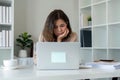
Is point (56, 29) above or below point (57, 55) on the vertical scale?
above

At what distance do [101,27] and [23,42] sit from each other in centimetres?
130

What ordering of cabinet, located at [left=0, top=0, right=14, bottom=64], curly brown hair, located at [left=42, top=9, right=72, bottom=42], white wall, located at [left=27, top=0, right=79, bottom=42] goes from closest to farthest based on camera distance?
curly brown hair, located at [left=42, top=9, right=72, bottom=42], cabinet, located at [left=0, top=0, right=14, bottom=64], white wall, located at [left=27, top=0, right=79, bottom=42]

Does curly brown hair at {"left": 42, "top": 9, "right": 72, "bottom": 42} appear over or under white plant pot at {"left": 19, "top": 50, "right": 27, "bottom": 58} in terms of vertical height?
over

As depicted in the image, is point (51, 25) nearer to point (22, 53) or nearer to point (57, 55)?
point (57, 55)

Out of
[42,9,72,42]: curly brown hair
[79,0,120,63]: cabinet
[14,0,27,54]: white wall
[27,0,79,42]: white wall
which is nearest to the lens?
[42,9,72,42]: curly brown hair

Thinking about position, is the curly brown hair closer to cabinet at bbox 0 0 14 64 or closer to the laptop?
the laptop

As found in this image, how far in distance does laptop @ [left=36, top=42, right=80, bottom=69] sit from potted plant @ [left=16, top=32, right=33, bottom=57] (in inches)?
72.2

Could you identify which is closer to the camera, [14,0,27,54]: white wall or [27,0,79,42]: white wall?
[14,0,27,54]: white wall

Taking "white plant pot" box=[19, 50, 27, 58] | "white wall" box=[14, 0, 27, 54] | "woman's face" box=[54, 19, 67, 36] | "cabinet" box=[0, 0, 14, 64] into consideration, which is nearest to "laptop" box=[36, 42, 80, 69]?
"woman's face" box=[54, 19, 67, 36]

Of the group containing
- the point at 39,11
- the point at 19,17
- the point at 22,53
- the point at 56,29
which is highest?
the point at 39,11

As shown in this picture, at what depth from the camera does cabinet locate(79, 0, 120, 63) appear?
319cm

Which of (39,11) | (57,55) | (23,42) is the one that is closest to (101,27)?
(39,11)

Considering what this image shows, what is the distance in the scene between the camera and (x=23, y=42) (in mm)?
3260

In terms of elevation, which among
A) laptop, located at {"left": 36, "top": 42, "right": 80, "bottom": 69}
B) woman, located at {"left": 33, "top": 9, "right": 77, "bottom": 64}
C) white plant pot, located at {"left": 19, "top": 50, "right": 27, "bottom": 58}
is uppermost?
woman, located at {"left": 33, "top": 9, "right": 77, "bottom": 64}
